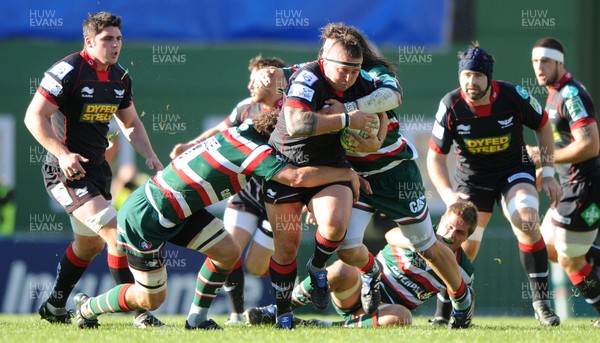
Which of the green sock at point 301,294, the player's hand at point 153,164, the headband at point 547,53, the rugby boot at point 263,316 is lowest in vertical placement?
the rugby boot at point 263,316

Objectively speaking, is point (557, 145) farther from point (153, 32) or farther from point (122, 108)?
point (153, 32)

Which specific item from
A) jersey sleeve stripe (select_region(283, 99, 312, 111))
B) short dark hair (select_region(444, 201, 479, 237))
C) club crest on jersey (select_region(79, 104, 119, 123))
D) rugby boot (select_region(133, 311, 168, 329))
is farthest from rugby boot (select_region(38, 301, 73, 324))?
short dark hair (select_region(444, 201, 479, 237))

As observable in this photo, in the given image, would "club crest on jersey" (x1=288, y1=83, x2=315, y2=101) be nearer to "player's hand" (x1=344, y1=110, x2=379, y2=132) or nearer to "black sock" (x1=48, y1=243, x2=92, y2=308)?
"player's hand" (x1=344, y1=110, x2=379, y2=132)

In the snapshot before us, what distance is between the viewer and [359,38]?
718 cm

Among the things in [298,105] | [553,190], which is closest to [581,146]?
[553,190]

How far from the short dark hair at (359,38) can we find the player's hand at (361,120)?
59 cm

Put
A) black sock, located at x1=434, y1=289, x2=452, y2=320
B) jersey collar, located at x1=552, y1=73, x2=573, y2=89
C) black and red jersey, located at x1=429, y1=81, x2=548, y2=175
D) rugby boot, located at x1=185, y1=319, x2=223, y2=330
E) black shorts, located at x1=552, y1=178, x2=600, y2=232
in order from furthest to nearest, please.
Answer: black shorts, located at x1=552, y1=178, x2=600, y2=232
jersey collar, located at x1=552, y1=73, x2=573, y2=89
black and red jersey, located at x1=429, y1=81, x2=548, y2=175
black sock, located at x1=434, y1=289, x2=452, y2=320
rugby boot, located at x1=185, y1=319, x2=223, y2=330

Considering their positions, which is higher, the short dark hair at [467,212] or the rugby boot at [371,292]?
the short dark hair at [467,212]

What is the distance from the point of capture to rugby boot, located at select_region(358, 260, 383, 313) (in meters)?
7.77

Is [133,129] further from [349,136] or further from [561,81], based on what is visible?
[561,81]

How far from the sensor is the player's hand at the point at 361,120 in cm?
675

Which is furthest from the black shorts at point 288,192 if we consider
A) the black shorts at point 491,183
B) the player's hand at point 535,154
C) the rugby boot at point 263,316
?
the player's hand at point 535,154

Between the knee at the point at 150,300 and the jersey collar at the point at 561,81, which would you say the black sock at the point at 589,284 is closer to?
the jersey collar at the point at 561,81


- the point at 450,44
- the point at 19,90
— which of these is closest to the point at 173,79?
the point at 19,90
